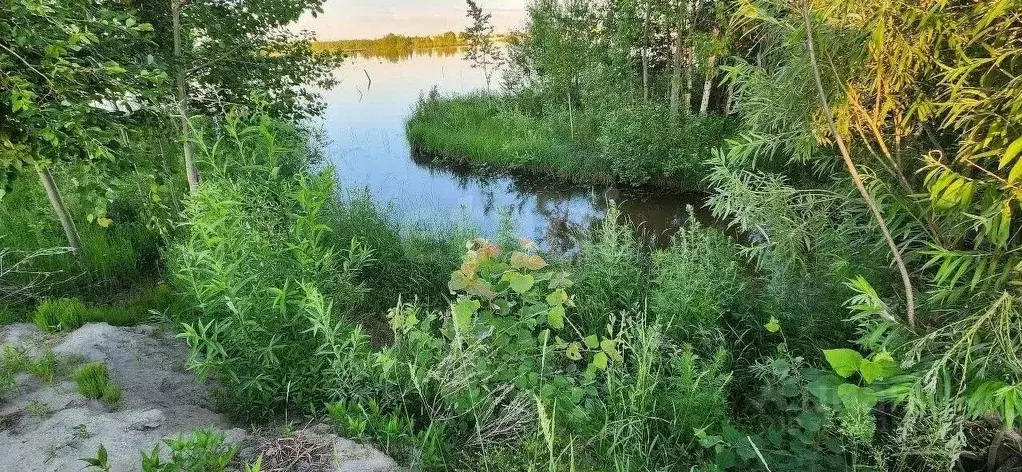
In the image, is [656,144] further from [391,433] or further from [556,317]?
[391,433]

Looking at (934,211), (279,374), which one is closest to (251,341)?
(279,374)

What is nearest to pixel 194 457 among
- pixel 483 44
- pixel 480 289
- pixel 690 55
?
pixel 480 289

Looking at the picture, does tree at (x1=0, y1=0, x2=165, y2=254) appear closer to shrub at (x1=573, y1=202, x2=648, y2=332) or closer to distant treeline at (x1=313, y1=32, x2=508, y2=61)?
shrub at (x1=573, y1=202, x2=648, y2=332)

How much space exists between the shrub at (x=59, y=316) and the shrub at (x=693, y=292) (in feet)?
11.3

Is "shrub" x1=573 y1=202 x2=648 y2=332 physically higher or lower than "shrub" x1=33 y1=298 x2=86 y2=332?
lower

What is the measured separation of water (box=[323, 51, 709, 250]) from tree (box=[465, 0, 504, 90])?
1.13 meters

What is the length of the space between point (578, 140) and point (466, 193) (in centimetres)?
234

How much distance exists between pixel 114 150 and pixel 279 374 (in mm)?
1360

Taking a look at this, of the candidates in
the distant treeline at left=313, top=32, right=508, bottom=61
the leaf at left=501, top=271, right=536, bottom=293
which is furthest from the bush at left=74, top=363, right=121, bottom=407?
the distant treeline at left=313, top=32, right=508, bottom=61

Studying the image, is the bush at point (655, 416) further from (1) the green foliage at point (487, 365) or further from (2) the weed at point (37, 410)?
(2) the weed at point (37, 410)

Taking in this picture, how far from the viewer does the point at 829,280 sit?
356cm

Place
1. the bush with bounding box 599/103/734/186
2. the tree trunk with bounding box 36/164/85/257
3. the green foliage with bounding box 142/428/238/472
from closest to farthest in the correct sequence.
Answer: the green foliage with bounding box 142/428/238/472 → the tree trunk with bounding box 36/164/85/257 → the bush with bounding box 599/103/734/186

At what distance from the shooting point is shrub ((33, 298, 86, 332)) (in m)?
3.10

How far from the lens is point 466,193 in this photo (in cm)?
1042
